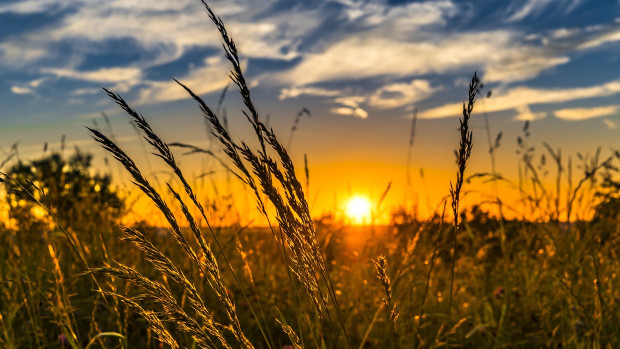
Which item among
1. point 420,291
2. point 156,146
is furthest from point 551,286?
point 156,146

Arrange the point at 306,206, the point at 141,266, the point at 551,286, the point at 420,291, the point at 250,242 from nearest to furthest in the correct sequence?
the point at 306,206 < the point at 551,286 < the point at 420,291 < the point at 141,266 < the point at 250,242

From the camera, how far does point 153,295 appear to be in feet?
4.30

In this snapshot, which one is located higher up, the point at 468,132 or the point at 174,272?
the point at 468,132

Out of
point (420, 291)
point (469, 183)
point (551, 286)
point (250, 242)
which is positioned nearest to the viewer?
point (469, 183)

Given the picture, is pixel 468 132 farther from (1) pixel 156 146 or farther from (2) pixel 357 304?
(2) pixel 357 304

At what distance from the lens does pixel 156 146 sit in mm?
1351

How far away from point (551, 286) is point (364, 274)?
1.44m

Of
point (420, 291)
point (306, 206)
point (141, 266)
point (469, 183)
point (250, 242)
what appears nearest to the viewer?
point (306, 206)

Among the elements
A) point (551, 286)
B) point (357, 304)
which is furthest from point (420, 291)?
point (551, 286)

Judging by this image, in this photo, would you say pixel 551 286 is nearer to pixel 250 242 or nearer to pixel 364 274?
pixel 364 274

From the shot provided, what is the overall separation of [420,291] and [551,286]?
0.90m

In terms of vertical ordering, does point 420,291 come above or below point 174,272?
below

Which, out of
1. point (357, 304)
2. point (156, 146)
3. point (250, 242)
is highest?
point (156, 146)

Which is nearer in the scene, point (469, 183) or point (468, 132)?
point (468, 132)
